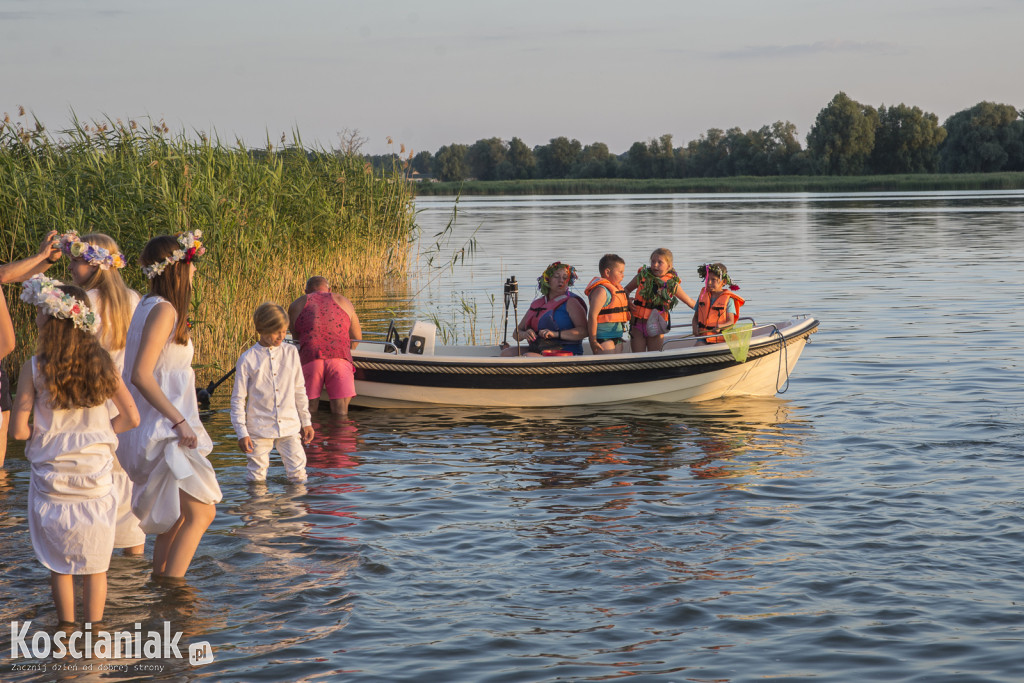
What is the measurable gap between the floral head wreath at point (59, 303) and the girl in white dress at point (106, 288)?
0.46m

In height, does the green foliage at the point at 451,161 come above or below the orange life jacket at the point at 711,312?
above

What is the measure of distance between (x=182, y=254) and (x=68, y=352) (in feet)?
2.58

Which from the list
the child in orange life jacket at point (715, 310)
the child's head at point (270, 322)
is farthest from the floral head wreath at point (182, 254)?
the child in orange life jacket at point (715, 310)

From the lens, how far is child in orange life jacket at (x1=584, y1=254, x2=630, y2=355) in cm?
1032

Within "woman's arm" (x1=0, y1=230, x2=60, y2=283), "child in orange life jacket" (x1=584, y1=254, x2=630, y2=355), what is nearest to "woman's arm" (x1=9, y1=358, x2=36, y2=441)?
"woman's arm" (x1=0, y1=230, x2=60, y2=283)

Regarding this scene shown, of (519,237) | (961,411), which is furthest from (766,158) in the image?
(961,411)

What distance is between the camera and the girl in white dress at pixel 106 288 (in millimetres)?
4883

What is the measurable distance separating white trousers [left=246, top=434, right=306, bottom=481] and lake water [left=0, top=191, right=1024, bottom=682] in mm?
164

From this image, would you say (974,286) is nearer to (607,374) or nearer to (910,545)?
(607,374)

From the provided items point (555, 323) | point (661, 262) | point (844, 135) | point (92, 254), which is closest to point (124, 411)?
point (92, 254)

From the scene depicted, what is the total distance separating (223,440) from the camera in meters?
9.47

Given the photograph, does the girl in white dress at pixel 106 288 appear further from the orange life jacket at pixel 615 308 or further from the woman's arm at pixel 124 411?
the orange life jacket at pixel 615 308

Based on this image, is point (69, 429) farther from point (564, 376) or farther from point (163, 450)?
point (564, 376)

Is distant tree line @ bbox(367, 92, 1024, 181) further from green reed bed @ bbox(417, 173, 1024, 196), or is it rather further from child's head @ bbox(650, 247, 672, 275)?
child's head @ bbox(650, 247, 672, 275)
